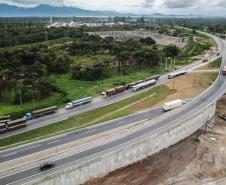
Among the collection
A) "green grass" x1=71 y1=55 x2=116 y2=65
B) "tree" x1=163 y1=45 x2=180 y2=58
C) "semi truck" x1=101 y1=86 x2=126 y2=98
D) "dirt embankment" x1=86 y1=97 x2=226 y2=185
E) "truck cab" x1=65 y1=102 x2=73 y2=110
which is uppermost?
"tree" x1=163 y1=45 x2=180 y2=58

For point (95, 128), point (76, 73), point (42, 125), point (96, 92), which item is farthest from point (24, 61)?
point (95, 128)

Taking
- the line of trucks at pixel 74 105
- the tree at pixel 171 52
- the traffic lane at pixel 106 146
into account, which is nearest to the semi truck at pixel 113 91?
the line of trucks at pixel 74 105

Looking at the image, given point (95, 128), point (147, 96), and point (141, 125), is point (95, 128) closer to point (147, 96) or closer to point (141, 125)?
point (141, 125)

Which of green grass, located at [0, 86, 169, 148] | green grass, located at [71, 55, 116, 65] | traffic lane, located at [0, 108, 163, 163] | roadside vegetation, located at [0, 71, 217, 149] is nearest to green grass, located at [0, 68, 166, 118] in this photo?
green grass, located at [0, 86, 169, 148]

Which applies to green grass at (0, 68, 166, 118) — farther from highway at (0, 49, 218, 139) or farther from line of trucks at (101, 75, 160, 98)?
highway at (0, 49, 218, 139)

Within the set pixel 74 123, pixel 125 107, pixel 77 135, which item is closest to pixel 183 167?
pixel 77 135
